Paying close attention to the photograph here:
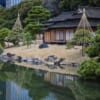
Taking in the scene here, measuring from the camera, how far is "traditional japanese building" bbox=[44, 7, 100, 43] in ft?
132

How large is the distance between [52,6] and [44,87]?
41.3 metres

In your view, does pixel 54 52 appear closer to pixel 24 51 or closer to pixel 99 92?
pixel 24 51

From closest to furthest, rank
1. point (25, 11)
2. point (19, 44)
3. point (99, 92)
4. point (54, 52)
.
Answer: point (99, 92)
point (54, 52)
point (19, 44)
point (25, 11)

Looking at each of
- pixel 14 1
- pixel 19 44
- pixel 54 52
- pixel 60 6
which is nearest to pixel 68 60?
pixel 54 52

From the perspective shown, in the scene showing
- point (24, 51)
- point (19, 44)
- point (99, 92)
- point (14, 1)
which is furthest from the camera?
point (14, 1)

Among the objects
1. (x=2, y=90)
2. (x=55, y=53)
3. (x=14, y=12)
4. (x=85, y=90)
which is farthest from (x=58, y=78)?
(x=14, y=12)

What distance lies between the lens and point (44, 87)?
714 inches

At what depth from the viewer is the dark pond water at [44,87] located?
15523mm

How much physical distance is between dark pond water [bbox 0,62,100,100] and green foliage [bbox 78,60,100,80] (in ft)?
1.88

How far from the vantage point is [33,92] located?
1678 cm

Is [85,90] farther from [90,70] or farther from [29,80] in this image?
[29,80]

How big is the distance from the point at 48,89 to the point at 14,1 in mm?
75435

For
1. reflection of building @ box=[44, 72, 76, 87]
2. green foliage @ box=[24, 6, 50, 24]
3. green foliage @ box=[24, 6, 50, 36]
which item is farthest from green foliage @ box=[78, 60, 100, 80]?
green foliage @ box=[24, 6, 50, 24]

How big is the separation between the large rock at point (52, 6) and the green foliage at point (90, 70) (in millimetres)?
38495
